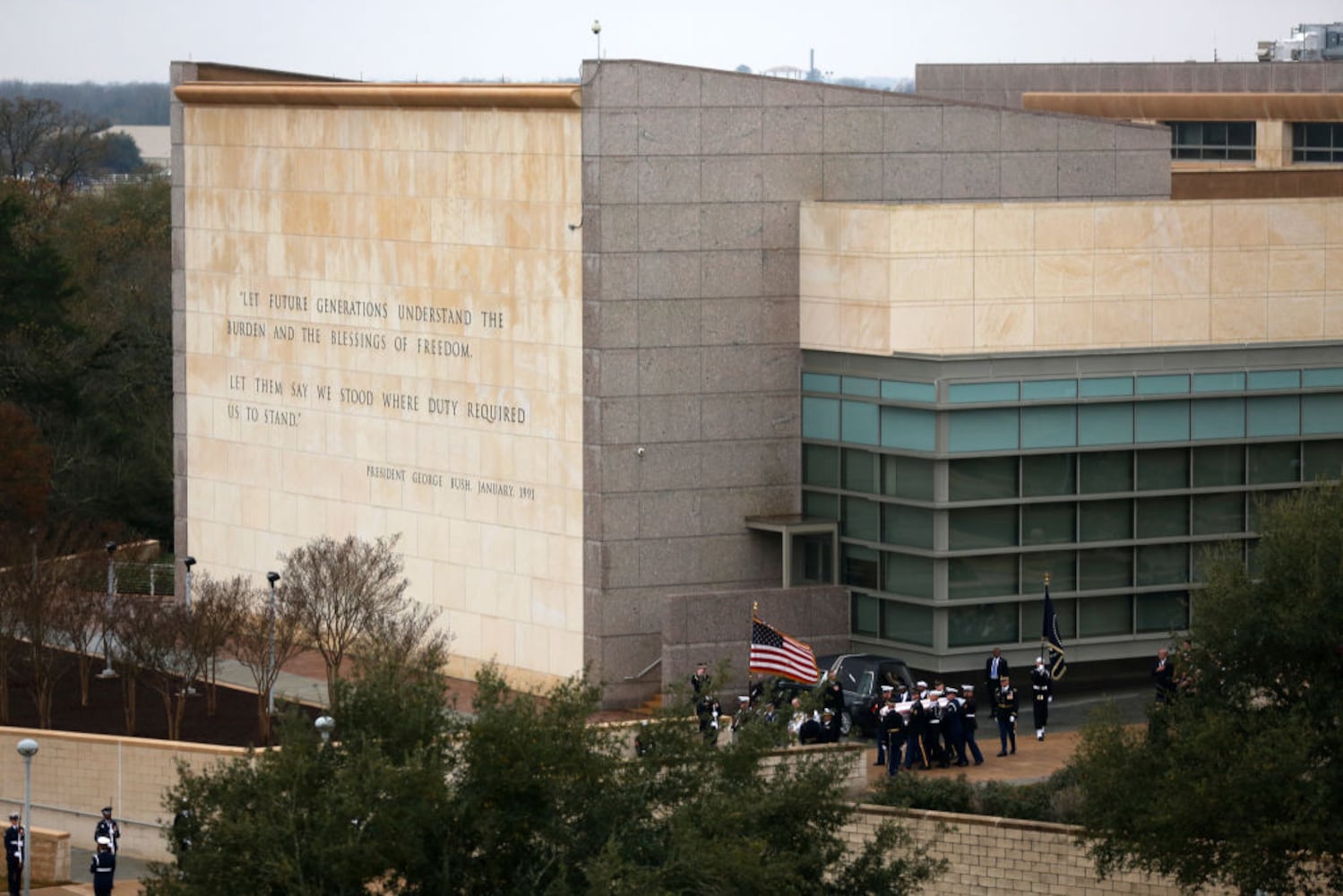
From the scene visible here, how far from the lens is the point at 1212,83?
83.5 m

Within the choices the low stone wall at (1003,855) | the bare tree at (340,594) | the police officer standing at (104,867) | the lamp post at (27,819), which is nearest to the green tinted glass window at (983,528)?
the low stone wall at (1003,855)

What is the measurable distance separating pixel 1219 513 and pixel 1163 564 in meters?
1.36

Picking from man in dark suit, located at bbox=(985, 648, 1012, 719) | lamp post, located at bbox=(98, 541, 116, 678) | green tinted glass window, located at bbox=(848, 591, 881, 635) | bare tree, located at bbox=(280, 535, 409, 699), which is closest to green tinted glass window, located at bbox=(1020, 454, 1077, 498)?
green tinted glass window, located at bbox=(848, 591, 881, 635)

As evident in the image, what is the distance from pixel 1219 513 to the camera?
45906 millimetres

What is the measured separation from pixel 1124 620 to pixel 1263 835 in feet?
55.4

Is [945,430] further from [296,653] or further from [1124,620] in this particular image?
[296,653]

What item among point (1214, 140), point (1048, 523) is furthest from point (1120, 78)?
point (1048, 523)

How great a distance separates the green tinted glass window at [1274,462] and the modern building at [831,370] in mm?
69

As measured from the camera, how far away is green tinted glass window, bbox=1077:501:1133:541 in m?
44.9

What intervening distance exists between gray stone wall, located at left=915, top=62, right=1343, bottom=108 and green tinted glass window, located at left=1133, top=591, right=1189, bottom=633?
34.9 metres

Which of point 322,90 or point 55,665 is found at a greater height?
point 322,90

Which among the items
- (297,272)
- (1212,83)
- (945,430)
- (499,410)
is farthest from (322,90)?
(1212,83)

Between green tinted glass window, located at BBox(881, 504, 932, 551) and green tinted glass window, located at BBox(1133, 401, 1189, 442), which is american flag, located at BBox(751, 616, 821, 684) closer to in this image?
green tinted glass window, located at BBox(881, 504, 932, 551)

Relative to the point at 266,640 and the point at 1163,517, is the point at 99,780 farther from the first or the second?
the point at 1163,517
